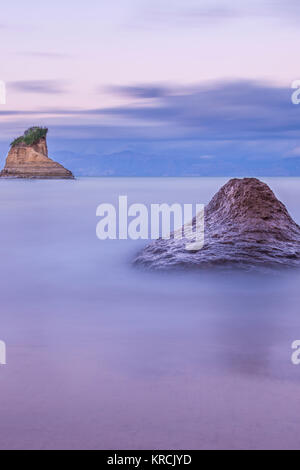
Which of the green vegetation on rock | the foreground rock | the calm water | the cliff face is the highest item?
the green vegetation on rock

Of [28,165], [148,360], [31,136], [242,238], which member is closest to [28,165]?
[28,165]

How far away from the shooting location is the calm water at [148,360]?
2.93 m

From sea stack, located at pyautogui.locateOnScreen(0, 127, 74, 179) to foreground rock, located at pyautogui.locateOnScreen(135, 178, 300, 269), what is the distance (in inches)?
3506

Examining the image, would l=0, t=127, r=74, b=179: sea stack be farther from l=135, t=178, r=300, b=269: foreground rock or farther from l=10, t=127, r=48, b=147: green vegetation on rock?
l=135, t=178, r=300, b=269: foreground rock

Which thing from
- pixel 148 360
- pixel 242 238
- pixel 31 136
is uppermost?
pixel 31 136

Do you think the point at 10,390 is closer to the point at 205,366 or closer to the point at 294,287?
the point at 205,366

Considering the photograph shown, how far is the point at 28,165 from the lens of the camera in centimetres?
9488

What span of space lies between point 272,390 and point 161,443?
101cm

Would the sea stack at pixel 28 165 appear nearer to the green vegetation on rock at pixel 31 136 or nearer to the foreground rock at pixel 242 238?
the green vegetation on rock at pixel 31 136

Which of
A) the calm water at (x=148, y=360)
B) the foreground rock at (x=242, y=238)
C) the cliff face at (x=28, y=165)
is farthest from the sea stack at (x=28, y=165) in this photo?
the foreground rock at (x=242, y=238)

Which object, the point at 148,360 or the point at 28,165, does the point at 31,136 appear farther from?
the point at 148,360

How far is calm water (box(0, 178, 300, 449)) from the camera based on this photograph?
2934 mm

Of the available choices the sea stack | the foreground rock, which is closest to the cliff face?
the sea stack
